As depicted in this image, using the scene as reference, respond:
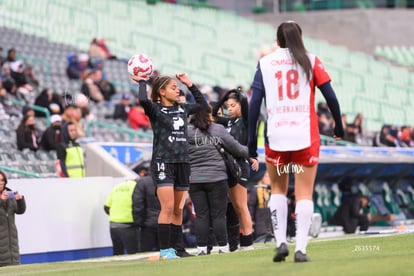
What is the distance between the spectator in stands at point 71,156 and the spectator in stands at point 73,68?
8.16 meters

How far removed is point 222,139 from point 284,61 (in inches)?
151

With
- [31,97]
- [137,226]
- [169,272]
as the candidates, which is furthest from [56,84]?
[169,272]

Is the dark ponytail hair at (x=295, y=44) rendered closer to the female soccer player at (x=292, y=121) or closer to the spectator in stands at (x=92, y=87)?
the female soccer player at (x=292, y=121)

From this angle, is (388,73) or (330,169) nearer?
(330,169)

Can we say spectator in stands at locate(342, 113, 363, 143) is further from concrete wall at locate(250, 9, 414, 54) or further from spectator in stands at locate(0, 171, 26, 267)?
concrete wall at locate(250, 9, 414, 54)

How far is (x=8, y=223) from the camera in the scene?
1571 centimetres

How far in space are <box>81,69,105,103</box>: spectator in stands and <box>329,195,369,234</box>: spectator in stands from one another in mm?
5985

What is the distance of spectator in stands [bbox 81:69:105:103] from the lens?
2694 cm

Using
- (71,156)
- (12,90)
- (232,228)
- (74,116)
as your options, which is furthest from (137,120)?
(232,228)

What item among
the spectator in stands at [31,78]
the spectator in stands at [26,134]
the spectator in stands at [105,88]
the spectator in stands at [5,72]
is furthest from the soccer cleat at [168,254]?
the spectator in stands at [105,88]

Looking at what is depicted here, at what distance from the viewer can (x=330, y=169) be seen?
26.0m

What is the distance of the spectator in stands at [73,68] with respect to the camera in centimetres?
2861

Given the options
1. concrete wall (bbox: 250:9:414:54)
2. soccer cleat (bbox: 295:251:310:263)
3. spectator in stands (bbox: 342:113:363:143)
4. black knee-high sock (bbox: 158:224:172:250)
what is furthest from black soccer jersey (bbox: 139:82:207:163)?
concrete wall (bbox: 250:9:414:54)

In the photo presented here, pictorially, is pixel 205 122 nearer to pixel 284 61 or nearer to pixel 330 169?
pixel 284 61
